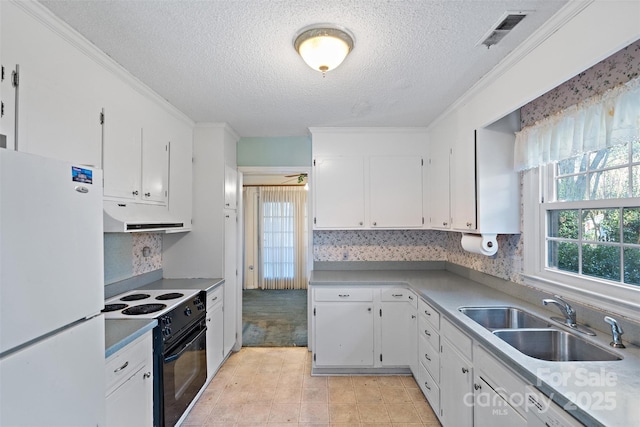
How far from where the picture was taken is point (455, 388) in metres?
1.90

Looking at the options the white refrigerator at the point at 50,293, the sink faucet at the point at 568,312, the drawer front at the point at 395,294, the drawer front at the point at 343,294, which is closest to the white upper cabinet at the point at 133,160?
the white refrigerator at the point at 50,293

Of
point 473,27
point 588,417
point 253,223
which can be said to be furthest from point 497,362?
point 253,223

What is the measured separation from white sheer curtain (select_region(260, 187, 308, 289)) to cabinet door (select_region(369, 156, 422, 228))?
3269 mm

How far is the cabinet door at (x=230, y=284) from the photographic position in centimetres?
317

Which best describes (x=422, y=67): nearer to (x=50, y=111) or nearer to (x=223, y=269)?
(x=50, y=111)

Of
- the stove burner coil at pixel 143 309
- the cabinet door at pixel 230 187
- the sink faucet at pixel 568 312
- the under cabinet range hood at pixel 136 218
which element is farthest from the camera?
the cabinet door at pixel 230 187

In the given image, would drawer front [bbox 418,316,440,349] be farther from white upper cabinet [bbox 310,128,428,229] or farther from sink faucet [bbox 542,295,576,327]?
white upper cabinet [bbox 310,128,428,229]

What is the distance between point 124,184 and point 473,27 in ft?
7.35

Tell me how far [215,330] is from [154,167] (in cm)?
153

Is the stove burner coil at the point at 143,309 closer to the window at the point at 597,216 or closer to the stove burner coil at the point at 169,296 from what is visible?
the stove burner coil at the point at 169,296

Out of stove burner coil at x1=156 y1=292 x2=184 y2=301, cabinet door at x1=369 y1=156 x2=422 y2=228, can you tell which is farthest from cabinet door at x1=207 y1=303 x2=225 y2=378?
cabinet door at x1=369 y1=156 x2=422 y2=228

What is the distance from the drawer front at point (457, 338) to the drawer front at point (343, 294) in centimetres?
87

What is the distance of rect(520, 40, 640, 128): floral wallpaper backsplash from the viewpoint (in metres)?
1.44

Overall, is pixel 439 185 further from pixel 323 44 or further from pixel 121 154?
pixel 121 154
